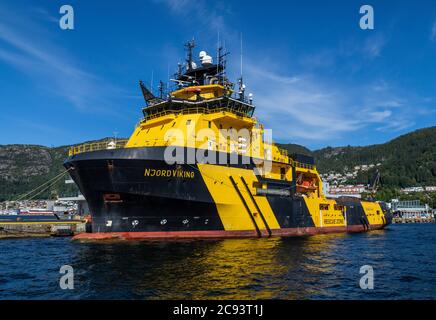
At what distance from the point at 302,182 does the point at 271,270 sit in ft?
73.0

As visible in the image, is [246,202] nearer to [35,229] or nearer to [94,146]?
[94,146]

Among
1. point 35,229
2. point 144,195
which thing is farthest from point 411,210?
point 144,195

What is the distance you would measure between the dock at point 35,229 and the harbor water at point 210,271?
405 inches

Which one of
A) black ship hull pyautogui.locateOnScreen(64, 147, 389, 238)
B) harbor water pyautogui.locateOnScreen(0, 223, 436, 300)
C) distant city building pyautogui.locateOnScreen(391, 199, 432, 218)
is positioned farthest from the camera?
distant city building pyautogui.locateOnScreen(391, 199, 432, 218)

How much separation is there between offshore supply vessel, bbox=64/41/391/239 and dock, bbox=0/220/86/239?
10.1 m

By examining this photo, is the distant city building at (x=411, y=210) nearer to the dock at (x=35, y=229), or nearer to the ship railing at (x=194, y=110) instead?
the ship railing at (x=194, y=110)

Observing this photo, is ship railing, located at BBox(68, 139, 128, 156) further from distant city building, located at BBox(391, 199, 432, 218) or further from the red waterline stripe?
distant city building, located at BBox(391, 199, 432, 218)

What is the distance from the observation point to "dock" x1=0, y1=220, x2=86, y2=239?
32406mm

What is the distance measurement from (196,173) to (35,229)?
19.4 meters

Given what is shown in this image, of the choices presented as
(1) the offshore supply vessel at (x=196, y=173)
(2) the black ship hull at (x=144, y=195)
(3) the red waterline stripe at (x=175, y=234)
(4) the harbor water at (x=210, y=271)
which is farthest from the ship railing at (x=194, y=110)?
(4) the harbor water at (x=210, y=271)

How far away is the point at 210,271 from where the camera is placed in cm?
1509

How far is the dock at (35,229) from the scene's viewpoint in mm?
32406

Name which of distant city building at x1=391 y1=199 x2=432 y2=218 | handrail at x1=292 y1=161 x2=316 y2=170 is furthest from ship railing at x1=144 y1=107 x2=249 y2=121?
distant city building at x1=391 y1=199 x2=432 y2=218
